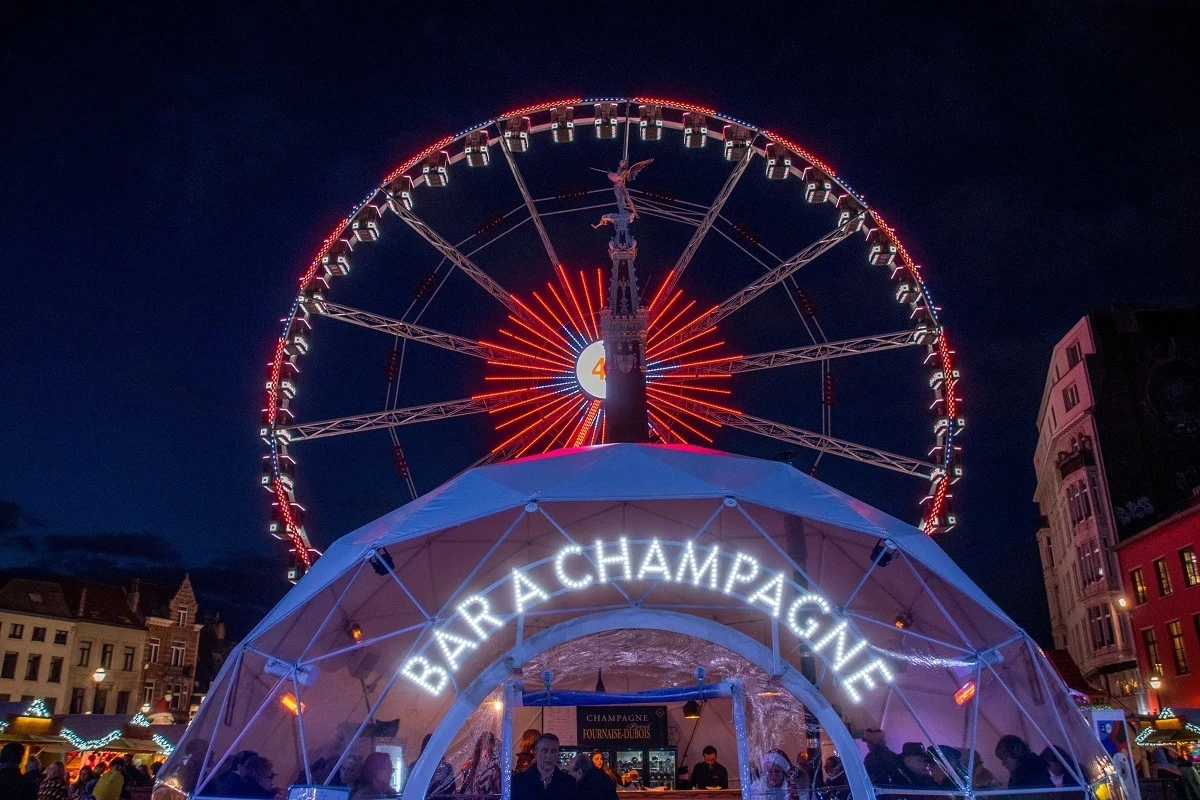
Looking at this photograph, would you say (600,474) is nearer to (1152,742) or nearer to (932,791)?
(932,791)

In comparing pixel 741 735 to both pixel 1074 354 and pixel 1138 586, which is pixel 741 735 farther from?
pixel 1074 354

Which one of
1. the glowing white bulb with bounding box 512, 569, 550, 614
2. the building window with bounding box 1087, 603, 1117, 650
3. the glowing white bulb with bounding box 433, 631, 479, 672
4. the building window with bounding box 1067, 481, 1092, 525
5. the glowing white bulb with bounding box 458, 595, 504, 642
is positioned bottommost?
the glowing white bulb with bounding box 433, 631, 479, 672

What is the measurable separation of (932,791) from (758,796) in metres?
2.66

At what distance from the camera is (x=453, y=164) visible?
22141mm

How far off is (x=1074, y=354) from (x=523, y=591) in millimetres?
43023

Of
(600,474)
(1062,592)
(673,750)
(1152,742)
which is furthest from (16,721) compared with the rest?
(1062,592)

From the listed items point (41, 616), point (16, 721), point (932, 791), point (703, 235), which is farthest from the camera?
point (41, 616)

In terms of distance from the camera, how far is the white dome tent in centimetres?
1177

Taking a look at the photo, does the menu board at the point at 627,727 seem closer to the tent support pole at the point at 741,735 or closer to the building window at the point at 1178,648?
the tent support pole at the point at 741,735

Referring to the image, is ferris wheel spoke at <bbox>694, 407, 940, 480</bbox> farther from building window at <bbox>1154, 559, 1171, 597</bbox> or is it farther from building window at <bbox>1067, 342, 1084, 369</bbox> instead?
building window at <bbox>1067, 342, 1084, 369</bbox>

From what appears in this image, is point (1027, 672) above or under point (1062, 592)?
under

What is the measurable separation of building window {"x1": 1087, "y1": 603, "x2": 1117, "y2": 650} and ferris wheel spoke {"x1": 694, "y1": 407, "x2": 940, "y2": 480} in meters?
27.6

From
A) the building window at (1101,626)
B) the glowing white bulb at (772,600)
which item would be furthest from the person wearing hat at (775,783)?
the building window at (1101,626)

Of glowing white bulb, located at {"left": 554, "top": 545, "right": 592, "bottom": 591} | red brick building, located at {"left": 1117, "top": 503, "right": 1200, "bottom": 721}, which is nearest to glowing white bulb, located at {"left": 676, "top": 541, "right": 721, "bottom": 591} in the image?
glowing white bulb, located at {"left": 554, "top": 545, "right": 592, "bottom": 591}
